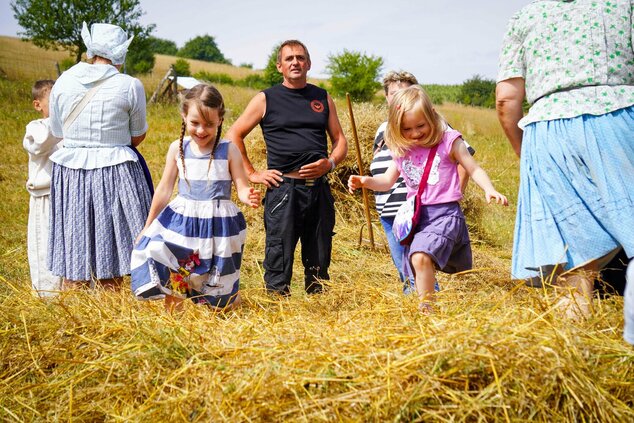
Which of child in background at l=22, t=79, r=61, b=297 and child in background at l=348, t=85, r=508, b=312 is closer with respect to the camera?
child in background at l=348, t=85, r=508, b=312

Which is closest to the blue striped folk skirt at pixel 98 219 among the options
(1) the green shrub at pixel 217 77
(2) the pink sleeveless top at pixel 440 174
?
(2) the pink sleeveless top at pixel 440 174

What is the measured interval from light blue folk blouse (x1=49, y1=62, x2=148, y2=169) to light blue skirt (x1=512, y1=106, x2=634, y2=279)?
2472mm

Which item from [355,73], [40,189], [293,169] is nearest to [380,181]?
[293,169]

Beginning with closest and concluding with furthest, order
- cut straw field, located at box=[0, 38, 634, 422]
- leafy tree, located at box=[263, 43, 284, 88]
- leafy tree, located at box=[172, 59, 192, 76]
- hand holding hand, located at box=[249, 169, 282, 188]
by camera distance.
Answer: cut straw field, located at box=[0, 38, 634, 422], hand holding hand, located at box=[249, 169, 282, 188], leafy tree, located at box=[263, 43, 284, 88], leafy tree, located at box=[172, 59, 192, 76]

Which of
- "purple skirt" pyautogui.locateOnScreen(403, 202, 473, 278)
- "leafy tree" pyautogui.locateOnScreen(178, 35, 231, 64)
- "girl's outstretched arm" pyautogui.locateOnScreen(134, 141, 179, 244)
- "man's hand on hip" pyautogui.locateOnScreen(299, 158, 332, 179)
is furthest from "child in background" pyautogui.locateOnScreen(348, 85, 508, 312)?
"leafy tree" pyautogui.locateOnScreen(178, 35, 231, 64)

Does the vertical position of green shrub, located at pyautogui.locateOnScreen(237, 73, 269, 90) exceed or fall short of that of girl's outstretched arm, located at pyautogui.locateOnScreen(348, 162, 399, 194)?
it exceeds it

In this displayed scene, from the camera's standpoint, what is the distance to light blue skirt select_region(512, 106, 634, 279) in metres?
2.25

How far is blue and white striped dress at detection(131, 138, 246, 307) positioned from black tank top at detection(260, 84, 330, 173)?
0.70m

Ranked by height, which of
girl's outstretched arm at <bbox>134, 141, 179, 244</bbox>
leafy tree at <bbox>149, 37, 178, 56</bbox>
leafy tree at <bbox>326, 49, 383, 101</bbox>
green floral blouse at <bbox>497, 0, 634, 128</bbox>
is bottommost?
girl's outstretched arm at <bbox>134, 141, 179, 244</bbox>

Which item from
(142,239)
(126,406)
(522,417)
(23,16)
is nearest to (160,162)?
(142,239)

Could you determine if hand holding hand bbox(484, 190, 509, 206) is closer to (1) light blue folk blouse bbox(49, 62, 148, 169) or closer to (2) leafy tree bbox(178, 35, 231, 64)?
(1) light blue folk blouse bbox(49, 62, 148, 169)

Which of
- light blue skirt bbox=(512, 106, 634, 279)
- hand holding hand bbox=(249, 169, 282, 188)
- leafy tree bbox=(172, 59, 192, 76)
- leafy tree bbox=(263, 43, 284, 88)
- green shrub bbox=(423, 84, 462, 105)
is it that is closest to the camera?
light blue skirt bbox=(512, 106, 634, 279)

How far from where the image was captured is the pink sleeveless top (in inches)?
129

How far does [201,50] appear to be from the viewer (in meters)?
92.6
